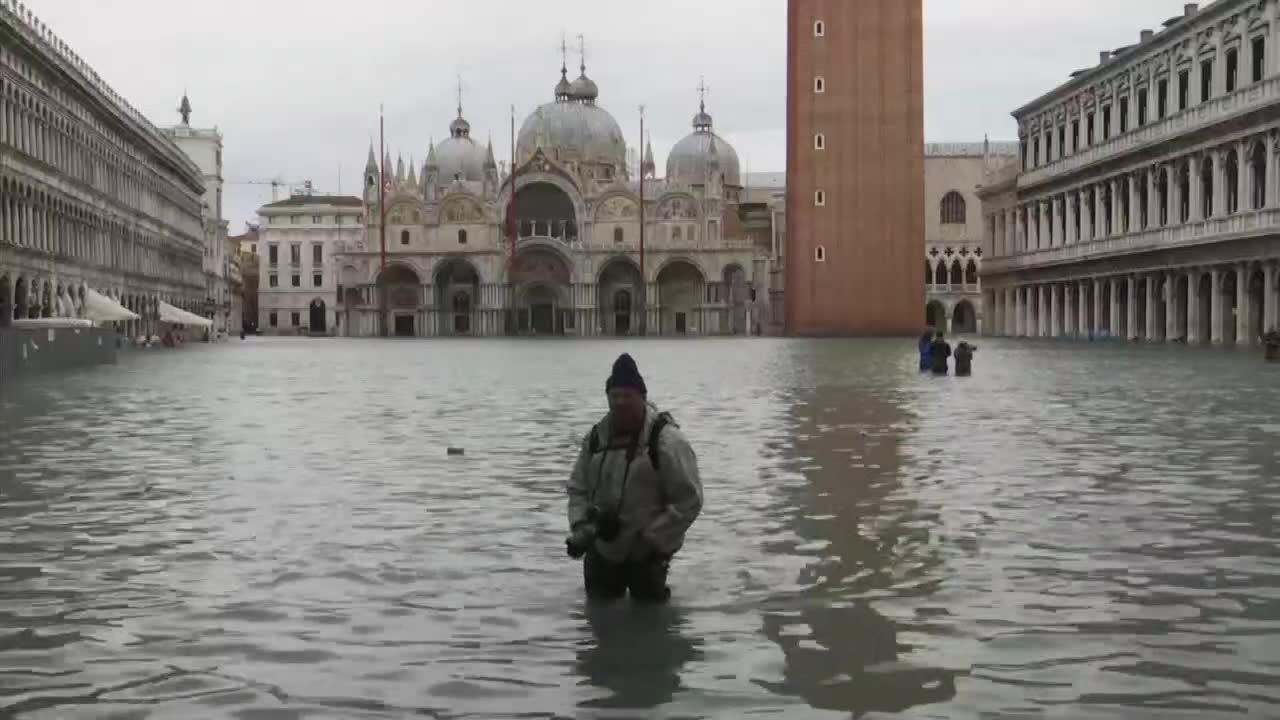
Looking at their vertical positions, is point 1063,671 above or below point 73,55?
below

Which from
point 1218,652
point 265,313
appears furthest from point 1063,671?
point 265,313

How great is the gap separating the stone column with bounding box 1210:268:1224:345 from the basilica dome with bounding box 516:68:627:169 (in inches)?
2675

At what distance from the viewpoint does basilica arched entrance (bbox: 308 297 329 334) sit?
132625mm

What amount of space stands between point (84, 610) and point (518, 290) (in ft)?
340

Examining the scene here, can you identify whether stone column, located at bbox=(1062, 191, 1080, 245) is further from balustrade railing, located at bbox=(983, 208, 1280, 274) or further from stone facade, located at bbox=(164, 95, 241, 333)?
stone facade, located at bbox=(164, 95, 241, 333)

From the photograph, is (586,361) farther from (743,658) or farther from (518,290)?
(518,290)

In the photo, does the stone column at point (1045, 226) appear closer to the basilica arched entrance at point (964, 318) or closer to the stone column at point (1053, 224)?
the stone column at point (1053, 224)

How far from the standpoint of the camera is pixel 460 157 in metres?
127

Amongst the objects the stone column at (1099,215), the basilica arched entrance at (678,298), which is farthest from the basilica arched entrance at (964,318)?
the stone column at (1099,215)

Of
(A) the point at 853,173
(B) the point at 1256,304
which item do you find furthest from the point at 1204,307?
(A) the point at 853,173

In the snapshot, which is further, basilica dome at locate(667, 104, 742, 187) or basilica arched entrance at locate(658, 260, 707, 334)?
basilica dome at locate(667, 104, 742, 187)

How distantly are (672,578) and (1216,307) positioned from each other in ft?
161

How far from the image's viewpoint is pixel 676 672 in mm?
6441

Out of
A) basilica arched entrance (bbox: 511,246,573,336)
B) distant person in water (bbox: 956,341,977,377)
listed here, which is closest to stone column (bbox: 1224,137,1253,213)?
distant person in water (bbox: 956,341,977,377)
